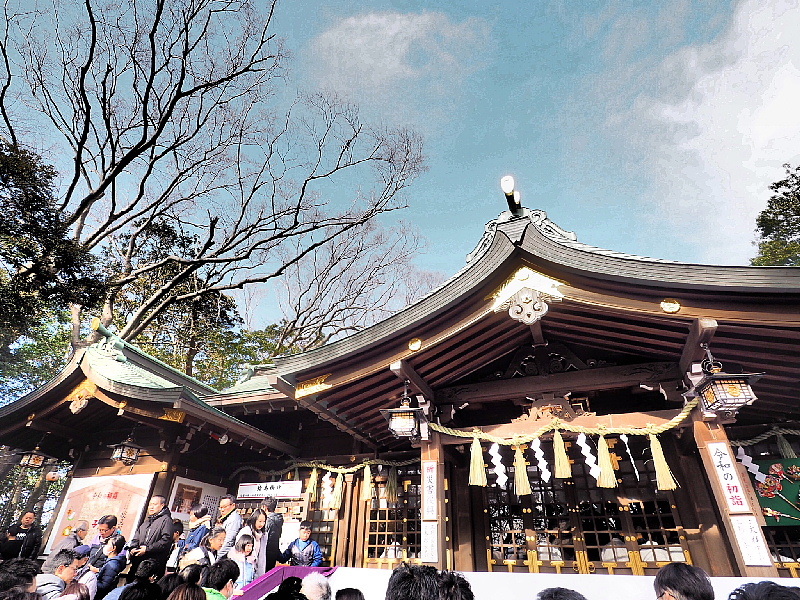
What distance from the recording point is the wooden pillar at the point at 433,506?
21.4 feet

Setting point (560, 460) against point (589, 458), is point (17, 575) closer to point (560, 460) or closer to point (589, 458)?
point (560, 460)

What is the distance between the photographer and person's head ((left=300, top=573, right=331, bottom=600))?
3.76 m

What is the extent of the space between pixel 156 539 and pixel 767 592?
26.5ft

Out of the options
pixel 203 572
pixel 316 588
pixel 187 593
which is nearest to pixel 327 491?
pixel 203 572

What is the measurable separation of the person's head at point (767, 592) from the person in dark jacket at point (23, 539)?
10.5 m

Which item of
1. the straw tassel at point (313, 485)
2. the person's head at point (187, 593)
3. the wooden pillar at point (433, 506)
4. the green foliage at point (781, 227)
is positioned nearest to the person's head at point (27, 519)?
the straw tassel at point (313, 485)

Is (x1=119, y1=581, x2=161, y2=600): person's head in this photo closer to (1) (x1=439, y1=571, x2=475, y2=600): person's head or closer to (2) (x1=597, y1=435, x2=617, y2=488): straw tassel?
(1) (x1=439, y1=571, x2=475, y2=600): person's head

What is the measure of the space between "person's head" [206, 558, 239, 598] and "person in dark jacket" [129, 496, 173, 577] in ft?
10.9

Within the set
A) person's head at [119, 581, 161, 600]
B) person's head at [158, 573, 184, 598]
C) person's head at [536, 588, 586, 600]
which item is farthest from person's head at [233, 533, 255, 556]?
person's head at [536, 588, 586, 600]

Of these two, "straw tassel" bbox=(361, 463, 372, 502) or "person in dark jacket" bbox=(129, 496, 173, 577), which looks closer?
"person in dark jacket" bbox=(129, 496, 173, 577)

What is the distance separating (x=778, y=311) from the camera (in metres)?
5.42

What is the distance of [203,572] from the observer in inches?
167

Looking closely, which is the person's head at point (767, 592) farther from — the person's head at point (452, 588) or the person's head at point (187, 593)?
the person's head at point (187, 593)

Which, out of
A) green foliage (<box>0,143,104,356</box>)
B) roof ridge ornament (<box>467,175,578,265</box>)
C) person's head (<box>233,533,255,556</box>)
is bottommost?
person's head (<box>233,533,255,556</box>)
